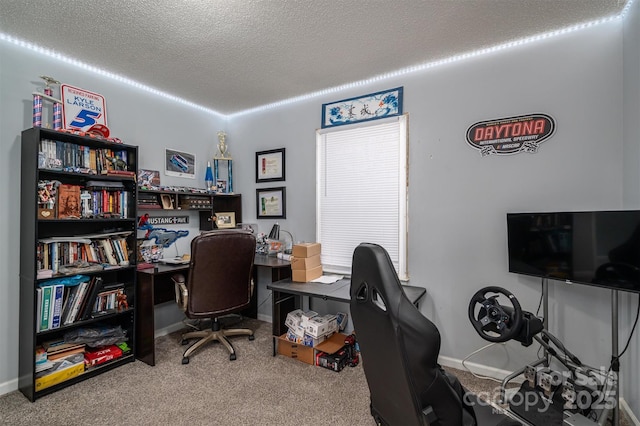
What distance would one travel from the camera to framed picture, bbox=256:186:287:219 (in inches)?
143

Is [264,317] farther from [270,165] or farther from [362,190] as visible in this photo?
[362,190]

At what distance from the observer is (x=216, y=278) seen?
2705 millimetres

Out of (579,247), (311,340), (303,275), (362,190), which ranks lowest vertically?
(311,340)

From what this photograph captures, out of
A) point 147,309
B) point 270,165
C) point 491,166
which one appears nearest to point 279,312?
point 147,309

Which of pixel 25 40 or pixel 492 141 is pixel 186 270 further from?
pixel 492 141

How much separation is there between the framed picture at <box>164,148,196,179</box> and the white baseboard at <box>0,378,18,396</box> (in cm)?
214

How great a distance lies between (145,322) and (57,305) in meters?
0.66

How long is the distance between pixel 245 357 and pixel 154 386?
749 mm

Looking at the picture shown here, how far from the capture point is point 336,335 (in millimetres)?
2924

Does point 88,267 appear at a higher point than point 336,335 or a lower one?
higher

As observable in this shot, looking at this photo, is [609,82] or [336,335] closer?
[609,82]

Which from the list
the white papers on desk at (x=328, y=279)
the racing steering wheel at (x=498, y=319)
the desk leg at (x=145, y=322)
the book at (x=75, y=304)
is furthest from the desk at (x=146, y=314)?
the racing steering wheel at (x=498, y=319)

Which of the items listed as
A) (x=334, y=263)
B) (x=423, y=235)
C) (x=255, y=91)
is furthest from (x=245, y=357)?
(x=255, y=91)

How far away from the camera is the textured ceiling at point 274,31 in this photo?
1927 millimetres
